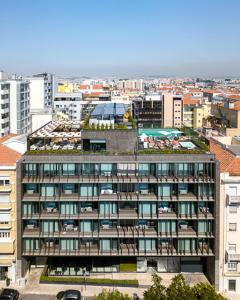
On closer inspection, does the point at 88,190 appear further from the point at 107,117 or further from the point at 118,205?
the point at 107,117

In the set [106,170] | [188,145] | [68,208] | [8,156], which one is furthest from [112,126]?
[8,156]

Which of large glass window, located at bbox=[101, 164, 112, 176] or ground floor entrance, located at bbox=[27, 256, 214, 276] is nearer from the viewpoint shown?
large glass window, located at bbox=[101, 164, 112, 176]

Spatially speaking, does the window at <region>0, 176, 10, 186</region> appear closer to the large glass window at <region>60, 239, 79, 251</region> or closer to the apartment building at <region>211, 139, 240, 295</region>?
the large glass window at <region>60, 239, 79, 251</region>

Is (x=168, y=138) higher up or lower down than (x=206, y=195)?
higher up

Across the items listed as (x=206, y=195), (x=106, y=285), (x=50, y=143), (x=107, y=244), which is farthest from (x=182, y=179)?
(x=50, y=143)

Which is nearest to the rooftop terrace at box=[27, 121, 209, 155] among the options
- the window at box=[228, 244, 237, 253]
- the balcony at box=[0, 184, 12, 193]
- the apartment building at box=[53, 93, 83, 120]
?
the balcony at box=[0, 184, 12, 193]

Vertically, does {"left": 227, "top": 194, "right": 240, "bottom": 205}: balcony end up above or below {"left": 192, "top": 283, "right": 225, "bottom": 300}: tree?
above

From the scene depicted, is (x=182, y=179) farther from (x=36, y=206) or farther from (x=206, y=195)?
(x=36, y=206)
